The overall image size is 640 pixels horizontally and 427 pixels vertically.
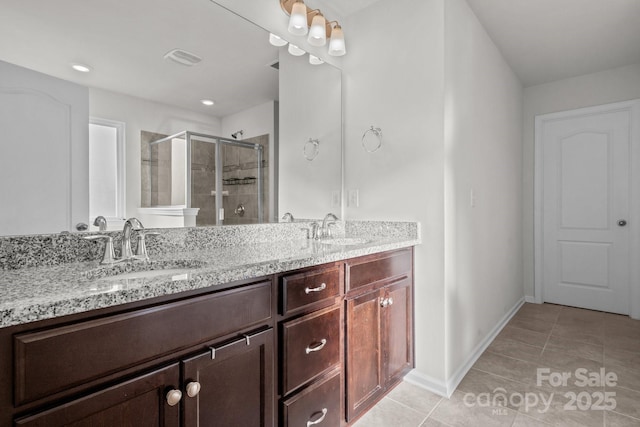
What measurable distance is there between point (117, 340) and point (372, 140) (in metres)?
1.86

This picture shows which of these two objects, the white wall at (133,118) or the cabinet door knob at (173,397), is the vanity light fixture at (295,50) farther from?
the cabinet door knob at (173,397)

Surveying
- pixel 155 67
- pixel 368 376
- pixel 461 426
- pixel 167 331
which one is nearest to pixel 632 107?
pixel 461 426

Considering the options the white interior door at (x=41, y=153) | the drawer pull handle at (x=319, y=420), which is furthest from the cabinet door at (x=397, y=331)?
the white interior door at (x=41, y=153)

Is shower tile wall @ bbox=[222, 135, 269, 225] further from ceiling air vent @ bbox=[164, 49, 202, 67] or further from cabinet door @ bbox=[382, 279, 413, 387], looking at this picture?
cabinet door @ bbox=[382, 279, 413, 387]

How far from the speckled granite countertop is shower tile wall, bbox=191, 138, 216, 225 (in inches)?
Result: 8.6

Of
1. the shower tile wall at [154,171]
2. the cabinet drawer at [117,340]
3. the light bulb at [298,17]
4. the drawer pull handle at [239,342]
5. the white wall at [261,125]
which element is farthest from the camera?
the light bulb at [298,17]

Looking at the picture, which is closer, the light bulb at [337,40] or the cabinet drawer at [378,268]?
the cabinet drawer at [378,268]

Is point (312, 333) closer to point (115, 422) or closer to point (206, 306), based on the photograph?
point (206, 306)

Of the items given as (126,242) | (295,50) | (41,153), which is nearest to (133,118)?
(41,153)

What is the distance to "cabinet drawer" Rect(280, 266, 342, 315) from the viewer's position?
1.22 meters

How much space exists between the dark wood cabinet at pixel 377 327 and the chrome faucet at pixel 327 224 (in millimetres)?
505

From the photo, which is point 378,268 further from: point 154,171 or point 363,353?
point 154,171

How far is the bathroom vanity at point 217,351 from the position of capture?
71cm

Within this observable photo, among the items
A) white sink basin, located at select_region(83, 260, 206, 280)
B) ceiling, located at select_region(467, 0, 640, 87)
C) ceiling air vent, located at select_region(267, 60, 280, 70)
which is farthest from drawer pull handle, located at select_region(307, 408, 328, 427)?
ceiling, located at select_region(467, 0, 640, 87)
